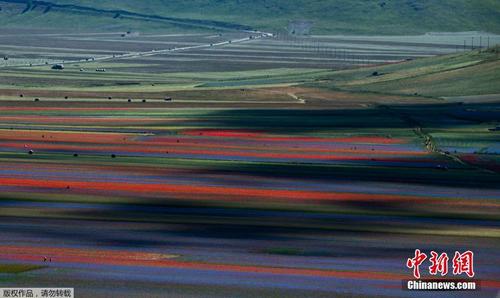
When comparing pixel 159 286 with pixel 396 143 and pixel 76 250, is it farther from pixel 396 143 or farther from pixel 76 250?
pixel 396 143

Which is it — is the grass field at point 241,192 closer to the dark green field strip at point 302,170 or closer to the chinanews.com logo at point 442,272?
the dark green field strip at point 302,170

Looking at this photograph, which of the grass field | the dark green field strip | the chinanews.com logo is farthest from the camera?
the dark green field strip

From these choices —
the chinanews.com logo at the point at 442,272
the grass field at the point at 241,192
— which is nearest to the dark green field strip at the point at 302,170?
the grass field at the point at 241,192

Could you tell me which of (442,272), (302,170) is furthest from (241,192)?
(442,272)

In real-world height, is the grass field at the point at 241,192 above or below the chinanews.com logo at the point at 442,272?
above

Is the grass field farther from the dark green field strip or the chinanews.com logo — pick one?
the chinanews.com logo

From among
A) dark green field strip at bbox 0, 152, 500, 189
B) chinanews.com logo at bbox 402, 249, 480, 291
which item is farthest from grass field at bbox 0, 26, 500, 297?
chinanews.com logo at bbox 402, 249, 480, 291

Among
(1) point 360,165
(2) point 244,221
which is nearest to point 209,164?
(1) point 360,165

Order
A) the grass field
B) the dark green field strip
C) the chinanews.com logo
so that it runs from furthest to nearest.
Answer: the dark green field strip < the grass field < the chinanews.com logo
